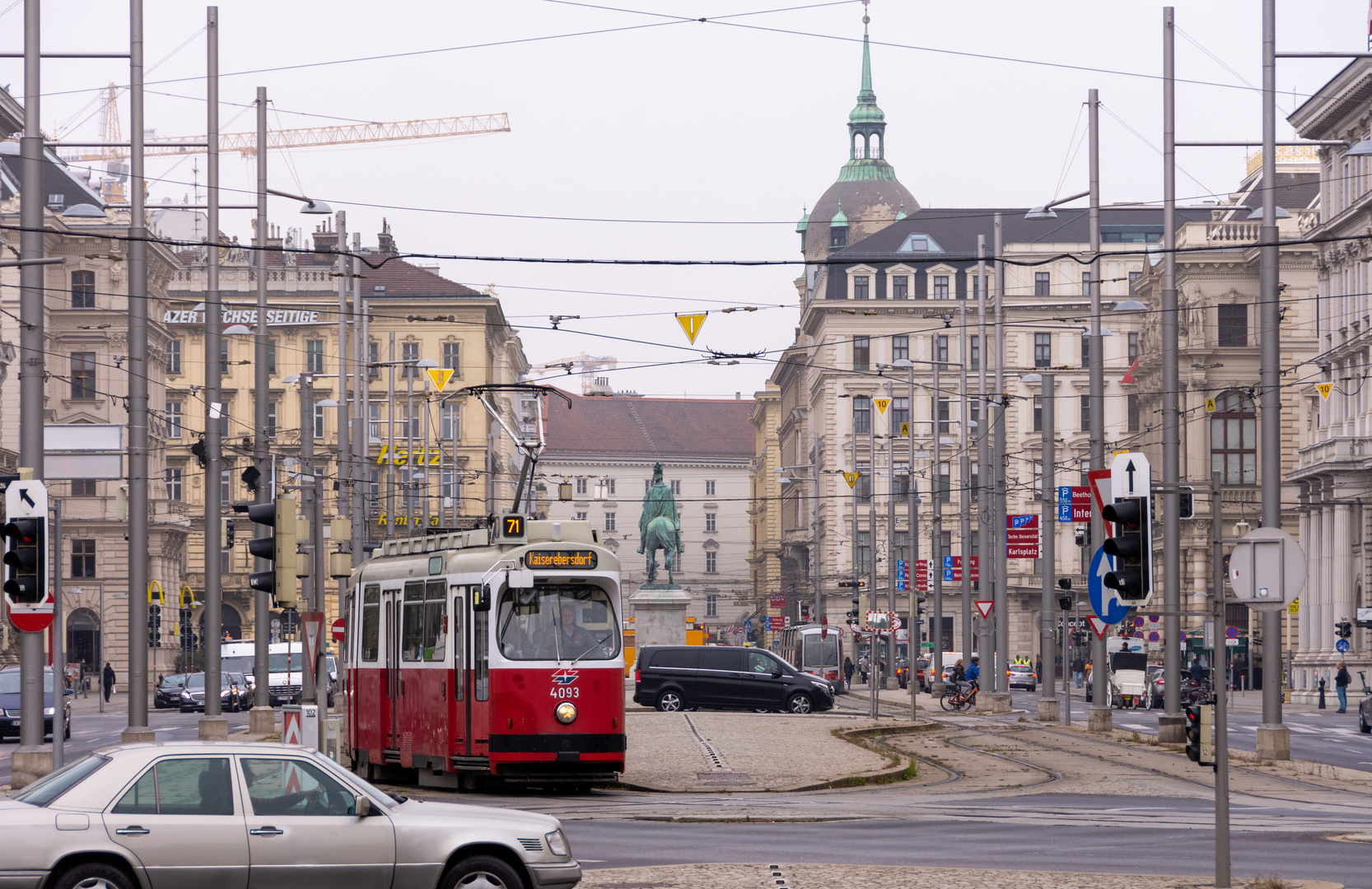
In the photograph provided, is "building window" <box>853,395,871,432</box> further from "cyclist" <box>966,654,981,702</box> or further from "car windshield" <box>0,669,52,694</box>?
"car windshield" <box>0,669,52,694</box>

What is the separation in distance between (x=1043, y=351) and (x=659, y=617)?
47407 mm

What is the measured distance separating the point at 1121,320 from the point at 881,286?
12991 millimetres

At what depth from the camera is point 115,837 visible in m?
10.6

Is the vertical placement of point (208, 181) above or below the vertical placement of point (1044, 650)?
above

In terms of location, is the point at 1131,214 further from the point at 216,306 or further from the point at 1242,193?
the point at 216,306

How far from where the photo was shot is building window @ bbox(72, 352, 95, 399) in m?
78.2

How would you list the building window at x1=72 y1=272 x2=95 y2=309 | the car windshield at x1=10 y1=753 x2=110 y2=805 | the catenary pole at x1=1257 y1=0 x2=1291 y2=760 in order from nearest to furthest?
the car windshield at x1=10 y1=753 x2=110 y2=805 → the catenary pole at x1=1257 y1=0 x2=1291 y2=760 → the building window at x1=72 y1=272 x2=95 y2=309

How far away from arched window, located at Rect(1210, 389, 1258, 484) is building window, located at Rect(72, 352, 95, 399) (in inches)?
1865

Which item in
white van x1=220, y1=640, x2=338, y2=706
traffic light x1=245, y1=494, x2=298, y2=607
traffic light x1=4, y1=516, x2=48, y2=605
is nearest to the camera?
traffic light x1=4, y1=516, x2=48, y2=605

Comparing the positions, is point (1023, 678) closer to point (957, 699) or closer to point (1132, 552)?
point (957, 699)

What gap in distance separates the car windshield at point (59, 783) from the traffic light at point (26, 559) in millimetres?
6792

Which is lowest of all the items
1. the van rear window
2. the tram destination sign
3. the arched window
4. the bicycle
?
the bicycle

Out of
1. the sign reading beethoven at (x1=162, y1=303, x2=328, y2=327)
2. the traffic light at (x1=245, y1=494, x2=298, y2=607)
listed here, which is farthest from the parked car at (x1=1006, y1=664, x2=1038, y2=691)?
the traffic light at (x1=245, y1=494, x2=298, y2=607)

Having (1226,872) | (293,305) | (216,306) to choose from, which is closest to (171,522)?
(293,305)
